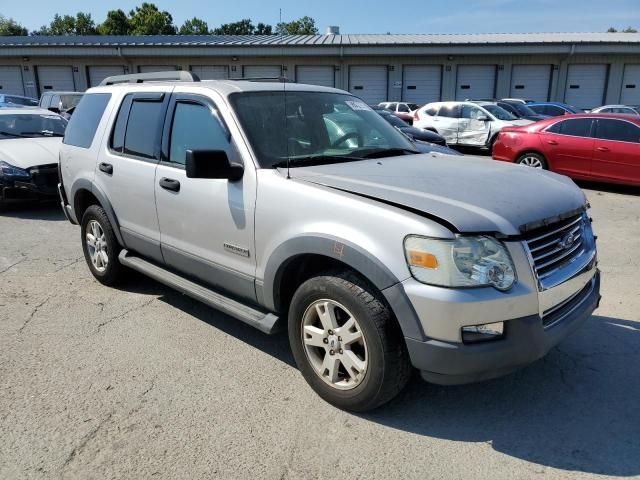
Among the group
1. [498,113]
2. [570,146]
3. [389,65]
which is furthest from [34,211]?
[389,65]

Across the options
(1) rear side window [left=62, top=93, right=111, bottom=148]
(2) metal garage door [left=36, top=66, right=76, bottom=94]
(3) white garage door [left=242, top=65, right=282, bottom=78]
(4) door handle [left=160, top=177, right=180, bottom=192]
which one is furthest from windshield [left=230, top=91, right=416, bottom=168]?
(2) metal garage door [left=36, top=66, right=76, bottom=94]

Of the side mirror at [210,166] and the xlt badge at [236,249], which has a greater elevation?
the side mirror at [210,166]

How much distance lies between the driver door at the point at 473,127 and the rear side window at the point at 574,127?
5.13m

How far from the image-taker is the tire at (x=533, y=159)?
421 inches

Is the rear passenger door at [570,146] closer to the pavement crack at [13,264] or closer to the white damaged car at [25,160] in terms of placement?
the white damaged car at [25,160]

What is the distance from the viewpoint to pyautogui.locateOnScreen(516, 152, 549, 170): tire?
10.7 m

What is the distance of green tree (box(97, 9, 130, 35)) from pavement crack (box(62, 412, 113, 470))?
74830 mm

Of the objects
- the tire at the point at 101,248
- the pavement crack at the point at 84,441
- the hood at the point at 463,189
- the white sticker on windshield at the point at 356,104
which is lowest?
the pavement crack at the point at 84,441

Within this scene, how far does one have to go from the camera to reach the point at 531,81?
29.8 metres

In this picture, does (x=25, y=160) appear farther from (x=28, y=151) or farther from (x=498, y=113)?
(x=498, y=113)

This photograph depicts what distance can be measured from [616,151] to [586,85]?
76.2 ft

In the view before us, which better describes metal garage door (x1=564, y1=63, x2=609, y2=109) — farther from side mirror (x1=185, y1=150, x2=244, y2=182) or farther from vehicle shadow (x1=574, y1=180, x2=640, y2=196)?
side mirror (x1=185, y1=150, x2=244, y2=182)

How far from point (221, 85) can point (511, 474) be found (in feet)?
10.1

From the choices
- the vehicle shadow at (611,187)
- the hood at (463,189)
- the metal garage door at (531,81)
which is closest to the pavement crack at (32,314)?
the hood at (463,189)
